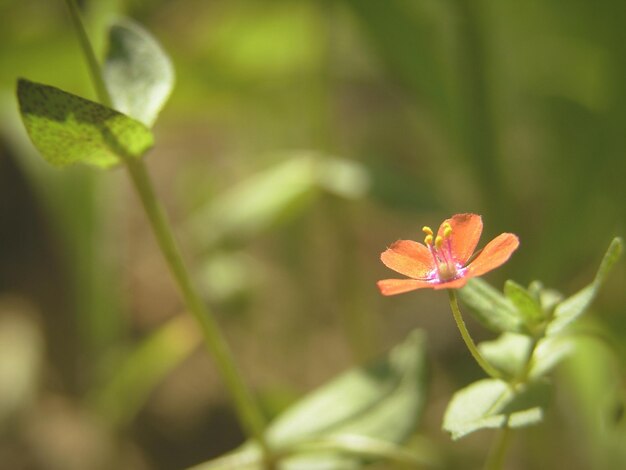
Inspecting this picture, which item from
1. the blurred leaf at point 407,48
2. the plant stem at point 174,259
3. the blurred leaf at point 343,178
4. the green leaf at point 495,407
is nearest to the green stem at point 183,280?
the plant stem at point 174,259

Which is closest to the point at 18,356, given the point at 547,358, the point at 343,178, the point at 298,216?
the point at 298,216

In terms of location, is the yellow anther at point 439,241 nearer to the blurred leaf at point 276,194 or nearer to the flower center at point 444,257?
the flower center at point 444,257

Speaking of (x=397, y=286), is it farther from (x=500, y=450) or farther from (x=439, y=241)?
(x=500, y=450)

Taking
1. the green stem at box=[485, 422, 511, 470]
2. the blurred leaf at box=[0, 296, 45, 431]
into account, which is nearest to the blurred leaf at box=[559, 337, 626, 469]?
the green stem at box=[485, 422, 511, 470]

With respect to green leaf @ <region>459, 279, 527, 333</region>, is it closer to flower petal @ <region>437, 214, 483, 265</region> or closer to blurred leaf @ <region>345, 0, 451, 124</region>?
flower petal @ <region>437, 214, 483, 265</region>

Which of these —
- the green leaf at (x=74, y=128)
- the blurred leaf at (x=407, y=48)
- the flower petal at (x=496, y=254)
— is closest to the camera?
the flower petal at (x=496, y=254)

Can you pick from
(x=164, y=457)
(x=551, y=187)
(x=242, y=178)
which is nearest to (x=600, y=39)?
(x=551, y=187)
